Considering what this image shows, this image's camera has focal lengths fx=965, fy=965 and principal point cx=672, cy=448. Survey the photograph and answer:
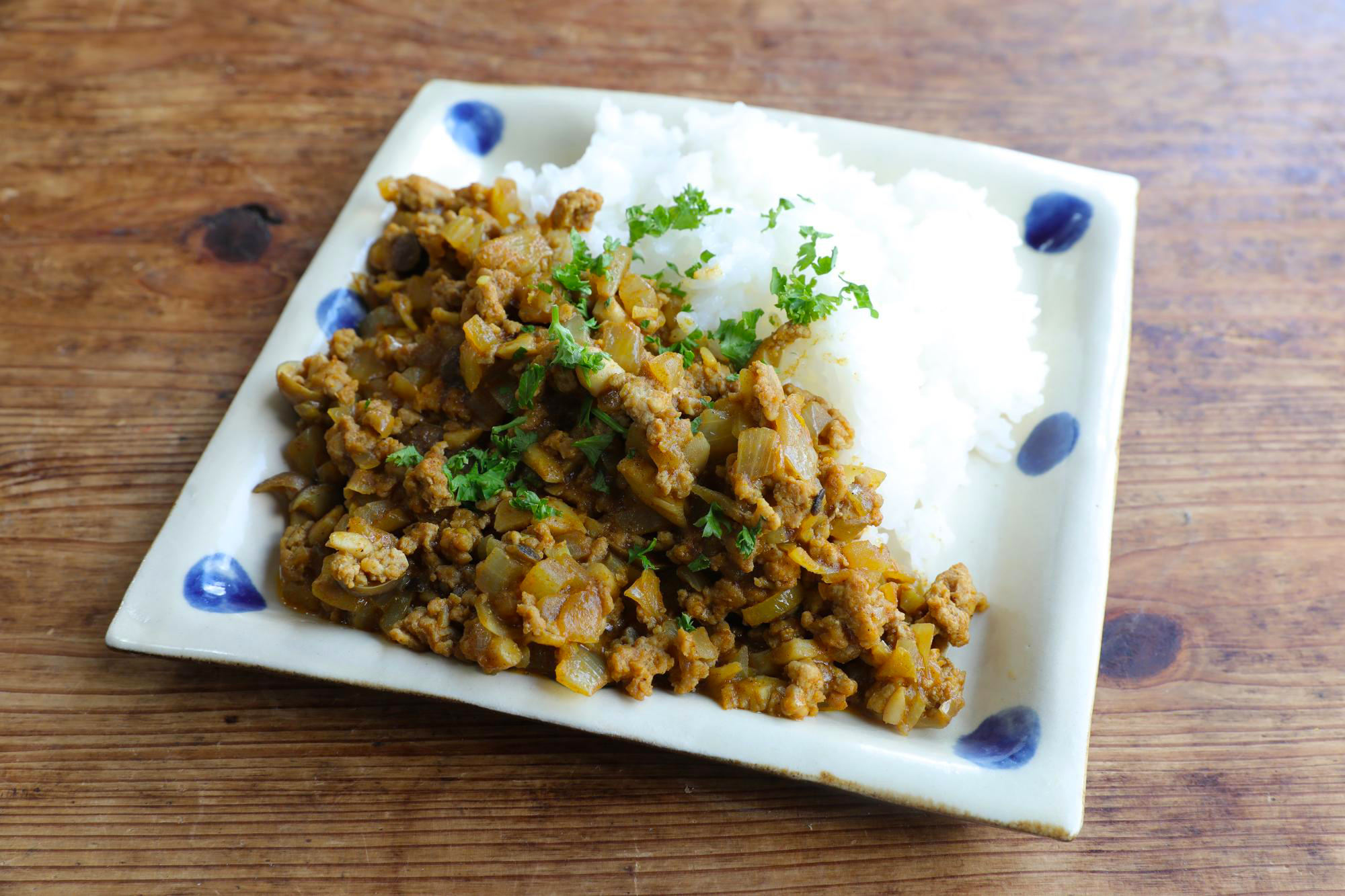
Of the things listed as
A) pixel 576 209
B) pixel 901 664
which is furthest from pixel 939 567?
pixel 576 209

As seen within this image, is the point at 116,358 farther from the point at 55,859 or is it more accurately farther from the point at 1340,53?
the point at 1340,53

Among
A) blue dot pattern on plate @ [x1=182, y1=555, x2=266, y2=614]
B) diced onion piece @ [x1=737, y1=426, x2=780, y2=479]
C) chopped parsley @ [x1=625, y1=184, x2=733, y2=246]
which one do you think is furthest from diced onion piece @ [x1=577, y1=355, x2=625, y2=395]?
blue dot pattern on plate @ [x1=182, y1=555, x2=266, y2=614]

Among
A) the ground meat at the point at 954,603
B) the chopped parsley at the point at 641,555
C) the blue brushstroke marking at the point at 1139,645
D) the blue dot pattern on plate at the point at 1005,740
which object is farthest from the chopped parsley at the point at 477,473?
the blue brushstroke marking at the point at 1139,645

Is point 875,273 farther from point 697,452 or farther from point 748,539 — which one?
point 748,539

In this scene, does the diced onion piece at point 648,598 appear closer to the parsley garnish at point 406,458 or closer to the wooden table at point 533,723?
the wooden table at point 533,723

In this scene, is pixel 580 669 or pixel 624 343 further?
pixel 624 343

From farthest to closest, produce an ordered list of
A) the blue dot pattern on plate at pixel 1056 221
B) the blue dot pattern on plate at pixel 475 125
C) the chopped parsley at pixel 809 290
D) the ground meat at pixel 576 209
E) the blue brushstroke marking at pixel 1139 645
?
1. the blue dot pattern on plate at pixel 475 125
2. the blue dot pattern on plate at pixel 1056 221
3. the ground meat at pixel 576 209
4. the blue brushstroke marking at pixel 1139 645
5. the chopped parsley at pixel 809 290
